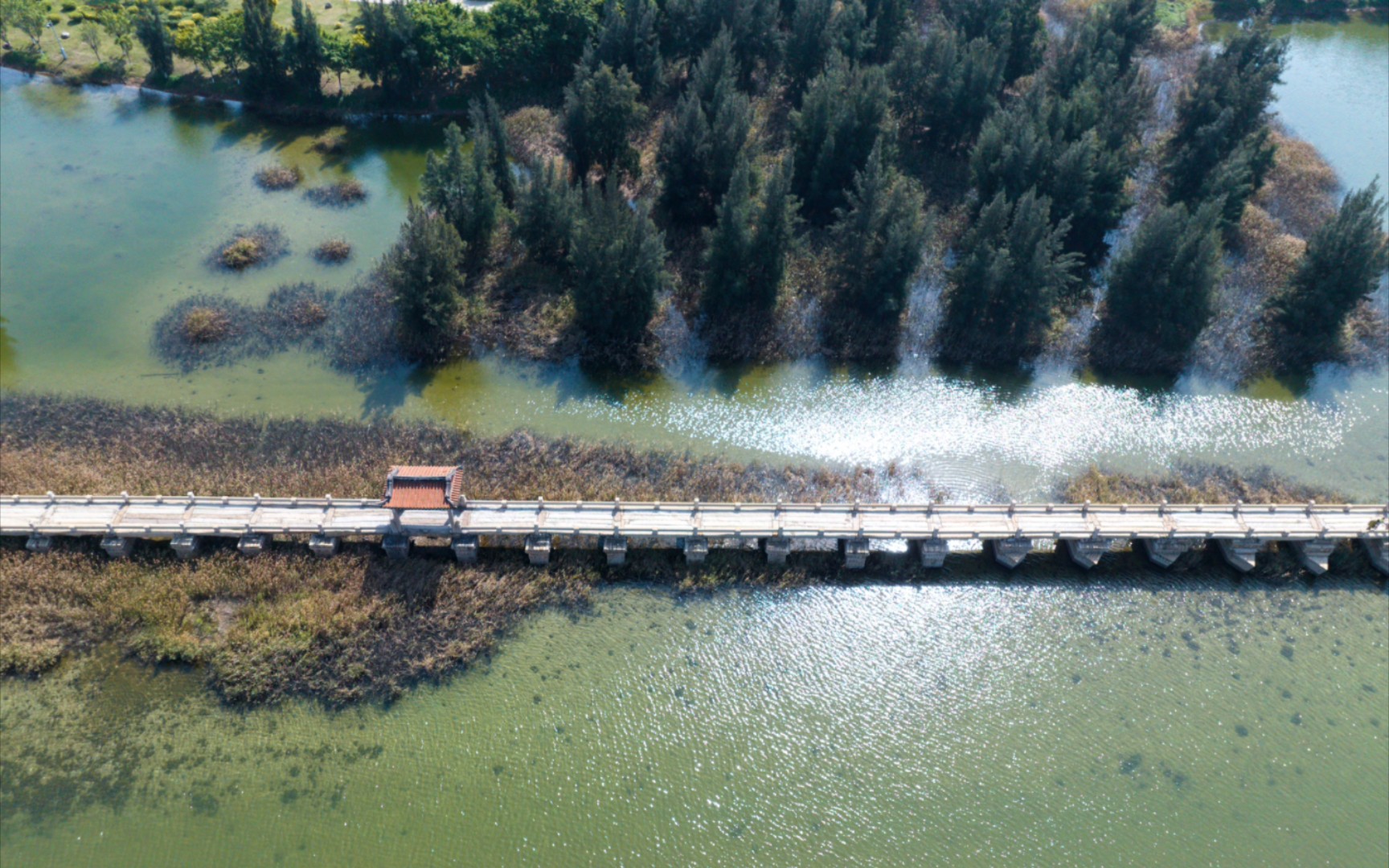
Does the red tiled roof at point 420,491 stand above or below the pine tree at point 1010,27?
below

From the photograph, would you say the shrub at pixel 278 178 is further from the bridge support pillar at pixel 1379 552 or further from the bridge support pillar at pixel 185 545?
the bridge support pillar at pixel 1379 552

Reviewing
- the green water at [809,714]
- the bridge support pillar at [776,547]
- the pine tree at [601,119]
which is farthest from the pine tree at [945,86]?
the bridge support pillar at [776,547]

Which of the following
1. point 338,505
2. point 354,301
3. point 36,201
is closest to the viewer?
point 338,505

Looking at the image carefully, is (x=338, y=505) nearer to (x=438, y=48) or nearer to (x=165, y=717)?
(x=165, y=717)

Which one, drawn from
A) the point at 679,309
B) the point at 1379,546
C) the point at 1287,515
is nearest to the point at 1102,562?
the point at 1287,515

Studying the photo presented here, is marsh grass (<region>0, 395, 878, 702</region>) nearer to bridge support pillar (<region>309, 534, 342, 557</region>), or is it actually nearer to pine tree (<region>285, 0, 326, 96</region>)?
bridge support pillar (<region>309, 534, 342, 557</region>)

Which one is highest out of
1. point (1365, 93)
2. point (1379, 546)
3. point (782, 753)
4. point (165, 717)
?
point (1365, 93)
